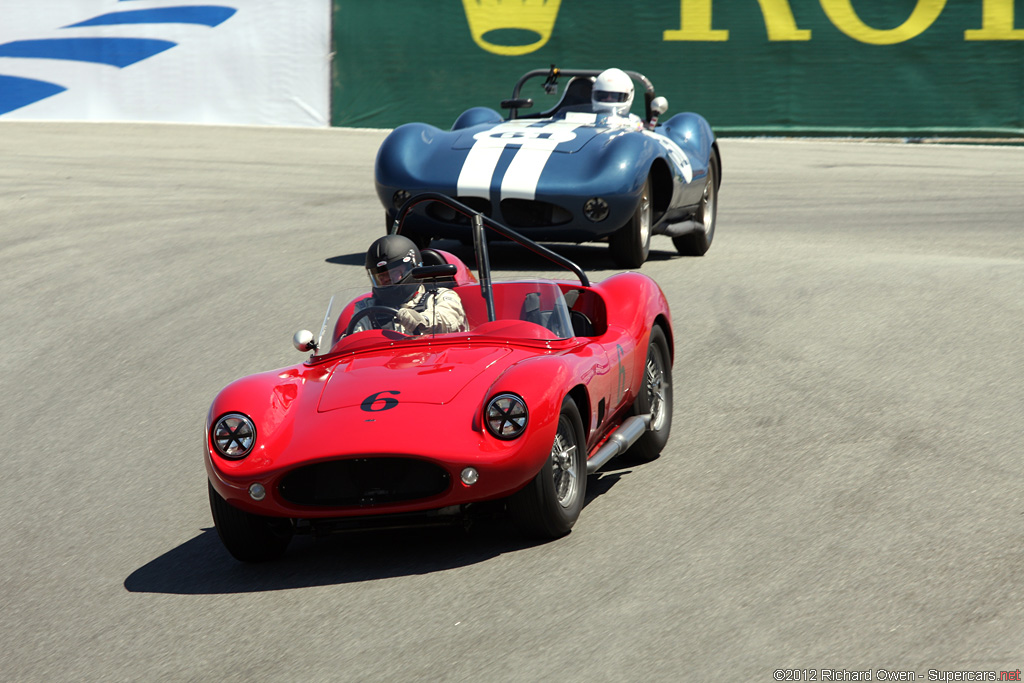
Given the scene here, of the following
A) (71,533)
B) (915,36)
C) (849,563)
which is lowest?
(915,36)

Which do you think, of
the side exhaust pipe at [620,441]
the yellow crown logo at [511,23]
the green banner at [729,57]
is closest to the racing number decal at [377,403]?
the side exhaust pipe at [620,441]

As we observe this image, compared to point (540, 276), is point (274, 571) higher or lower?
higher

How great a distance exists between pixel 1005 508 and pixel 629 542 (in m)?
1.47

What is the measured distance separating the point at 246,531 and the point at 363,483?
1.76 feet

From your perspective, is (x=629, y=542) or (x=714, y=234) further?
(x=714, y=234)

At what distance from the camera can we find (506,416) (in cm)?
489

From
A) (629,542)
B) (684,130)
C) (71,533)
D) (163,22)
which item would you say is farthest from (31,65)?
(629,542)

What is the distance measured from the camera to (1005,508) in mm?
5102

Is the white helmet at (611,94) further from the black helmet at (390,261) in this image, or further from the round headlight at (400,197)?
the black helmet at (390,261)

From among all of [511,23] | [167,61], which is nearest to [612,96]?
[511,23]

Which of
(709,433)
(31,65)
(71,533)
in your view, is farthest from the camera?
(31,65)

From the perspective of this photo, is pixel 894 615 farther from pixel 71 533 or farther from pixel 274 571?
pixel 71 533

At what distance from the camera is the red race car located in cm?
484

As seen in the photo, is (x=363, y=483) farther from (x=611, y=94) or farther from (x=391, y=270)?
(x=611, y=94)
